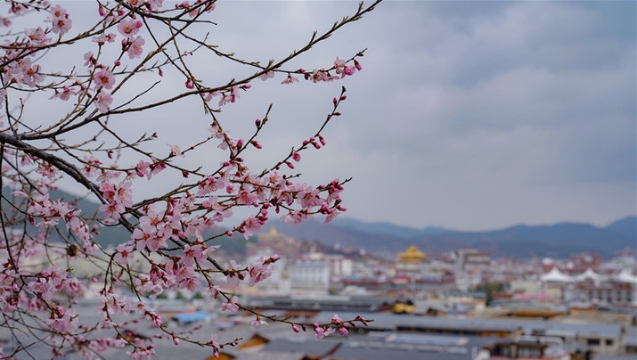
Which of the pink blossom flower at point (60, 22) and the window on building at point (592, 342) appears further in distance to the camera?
the window on building at point (592, 342)

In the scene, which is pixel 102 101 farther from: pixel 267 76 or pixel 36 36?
pixel 36 36

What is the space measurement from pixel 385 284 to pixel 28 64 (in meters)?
46.3

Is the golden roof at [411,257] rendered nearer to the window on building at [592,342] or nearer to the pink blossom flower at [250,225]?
the window on building at [592,342]

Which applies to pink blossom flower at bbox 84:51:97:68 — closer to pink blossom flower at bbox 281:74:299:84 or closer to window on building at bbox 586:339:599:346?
pink blossom flower at bbox 281:74:299:84

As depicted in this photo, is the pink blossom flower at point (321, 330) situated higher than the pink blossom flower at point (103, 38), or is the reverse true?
the pink blossom flower at point (103, 38)

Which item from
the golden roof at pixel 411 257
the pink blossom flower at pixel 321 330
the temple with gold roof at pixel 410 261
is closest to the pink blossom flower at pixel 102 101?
the pink blossom flower at pixel 321 330

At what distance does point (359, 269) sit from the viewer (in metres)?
75.8

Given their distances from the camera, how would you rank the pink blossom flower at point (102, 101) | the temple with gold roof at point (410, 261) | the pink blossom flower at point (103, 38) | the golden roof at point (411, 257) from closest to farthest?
the pink blossom flower at point (102, 101) → the pink blossom flower at point (103, 38) → the temple with gold roof at point (410, 261) → the golden roof at point (411, 257)

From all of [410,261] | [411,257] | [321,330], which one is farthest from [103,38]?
[411,257]

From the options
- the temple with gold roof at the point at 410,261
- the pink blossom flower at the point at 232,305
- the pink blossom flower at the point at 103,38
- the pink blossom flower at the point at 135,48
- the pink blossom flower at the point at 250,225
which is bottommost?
the pink blossom flower at the point at 232,305

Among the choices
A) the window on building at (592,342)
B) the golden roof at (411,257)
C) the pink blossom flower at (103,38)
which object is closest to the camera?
the pink blossom flower at (103,38)

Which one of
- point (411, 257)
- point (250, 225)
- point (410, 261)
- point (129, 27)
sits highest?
point (411, 257)

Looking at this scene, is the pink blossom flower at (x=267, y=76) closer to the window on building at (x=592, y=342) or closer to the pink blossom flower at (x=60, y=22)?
the pink blossom flower at (x=60, y=22)

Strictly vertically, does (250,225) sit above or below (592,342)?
above
